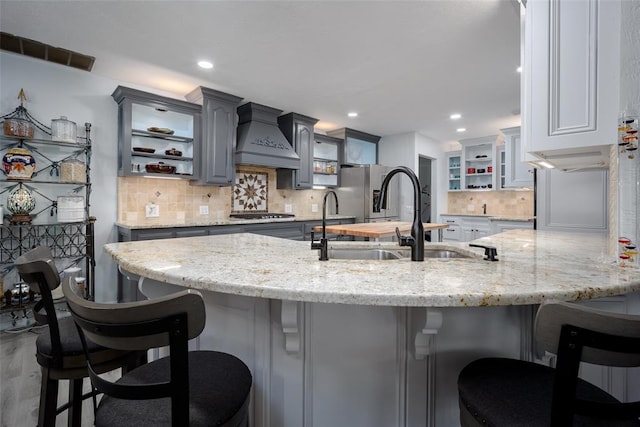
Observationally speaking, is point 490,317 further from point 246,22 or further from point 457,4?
point 246,22

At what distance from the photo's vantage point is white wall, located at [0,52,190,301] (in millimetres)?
2887

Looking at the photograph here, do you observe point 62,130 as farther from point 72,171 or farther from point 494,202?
point 494,202

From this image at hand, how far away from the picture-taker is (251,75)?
333 cm

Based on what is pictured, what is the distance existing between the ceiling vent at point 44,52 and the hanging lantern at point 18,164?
0.90m

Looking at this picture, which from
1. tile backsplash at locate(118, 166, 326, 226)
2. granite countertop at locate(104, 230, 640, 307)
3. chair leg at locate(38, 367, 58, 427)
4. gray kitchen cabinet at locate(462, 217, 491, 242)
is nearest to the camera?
granite countertop at locate(104, 230, 640, 307)

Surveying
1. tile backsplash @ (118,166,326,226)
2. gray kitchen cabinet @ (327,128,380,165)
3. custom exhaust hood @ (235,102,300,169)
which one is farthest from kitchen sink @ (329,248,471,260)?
gray kitchen cabinet @ (327,128,380,165)

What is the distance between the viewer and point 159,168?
3480mm

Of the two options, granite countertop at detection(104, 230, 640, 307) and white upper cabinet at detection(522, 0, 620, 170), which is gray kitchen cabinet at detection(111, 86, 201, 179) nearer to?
granite countertop at detection(104, 230, 640, 307)

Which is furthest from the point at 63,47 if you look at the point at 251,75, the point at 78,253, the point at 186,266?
the point at 186,266

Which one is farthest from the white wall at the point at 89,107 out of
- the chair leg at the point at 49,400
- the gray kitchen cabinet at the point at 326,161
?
→ the gray kitchen cabinet at the point at 326,161

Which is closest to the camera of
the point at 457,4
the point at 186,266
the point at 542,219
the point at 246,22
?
the point at 186,266

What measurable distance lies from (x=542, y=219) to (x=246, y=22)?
3.56 metres

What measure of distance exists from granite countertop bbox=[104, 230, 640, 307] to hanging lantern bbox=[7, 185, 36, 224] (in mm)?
2041

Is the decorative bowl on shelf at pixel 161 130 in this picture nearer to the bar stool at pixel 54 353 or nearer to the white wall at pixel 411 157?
the bar stool at pixel 54 353
